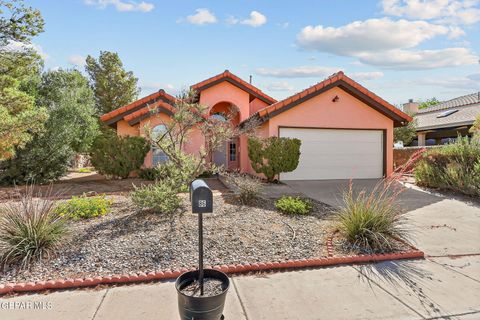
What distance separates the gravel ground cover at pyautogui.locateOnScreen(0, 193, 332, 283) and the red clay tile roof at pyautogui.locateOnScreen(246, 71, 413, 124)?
22.1 feet

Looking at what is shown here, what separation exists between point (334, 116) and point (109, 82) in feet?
56.4

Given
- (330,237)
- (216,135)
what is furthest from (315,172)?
(330,237)

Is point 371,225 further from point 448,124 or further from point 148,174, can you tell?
point 448,124

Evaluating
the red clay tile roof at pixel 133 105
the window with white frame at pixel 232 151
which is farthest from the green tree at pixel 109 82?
the window with white frame at pixel 232 151

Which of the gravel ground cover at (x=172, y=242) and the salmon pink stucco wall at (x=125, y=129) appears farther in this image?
the salmon pink stucco wall at (x=125, y=129)

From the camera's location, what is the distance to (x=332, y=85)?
43.3ft

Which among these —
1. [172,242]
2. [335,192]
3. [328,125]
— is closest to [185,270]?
[172,242]

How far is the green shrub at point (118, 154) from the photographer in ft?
40.9

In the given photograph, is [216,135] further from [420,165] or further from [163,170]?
[420,165]

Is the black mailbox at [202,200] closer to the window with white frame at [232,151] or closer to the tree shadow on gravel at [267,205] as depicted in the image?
the tree shadow on gravel at [267,205]

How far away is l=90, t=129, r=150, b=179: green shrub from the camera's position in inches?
491

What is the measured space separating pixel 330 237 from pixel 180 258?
107 inches

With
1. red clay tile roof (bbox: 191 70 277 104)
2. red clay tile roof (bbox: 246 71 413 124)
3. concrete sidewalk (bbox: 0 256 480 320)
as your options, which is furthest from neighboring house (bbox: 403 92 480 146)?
concrete sidewalk (bbox: 0 256 480 320)

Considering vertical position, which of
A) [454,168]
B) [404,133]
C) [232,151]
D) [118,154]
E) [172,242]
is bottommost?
[172,242]
